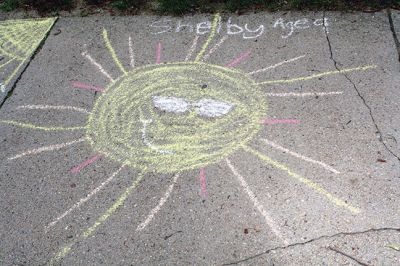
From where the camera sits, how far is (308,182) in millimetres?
2637

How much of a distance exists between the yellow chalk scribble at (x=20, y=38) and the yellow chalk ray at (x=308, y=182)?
2.36 m

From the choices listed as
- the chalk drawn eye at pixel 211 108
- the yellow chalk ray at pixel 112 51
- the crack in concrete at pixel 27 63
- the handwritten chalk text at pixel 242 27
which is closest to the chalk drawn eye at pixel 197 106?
the chalk drawn eye at pixel 211 108

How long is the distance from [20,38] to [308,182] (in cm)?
314

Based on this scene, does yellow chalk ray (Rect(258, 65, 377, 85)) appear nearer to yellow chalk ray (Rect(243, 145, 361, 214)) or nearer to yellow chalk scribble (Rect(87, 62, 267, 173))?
yellow chalk scribble (Rect(87, 62, 267, 173))

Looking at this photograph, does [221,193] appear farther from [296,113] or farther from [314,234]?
[296,113]

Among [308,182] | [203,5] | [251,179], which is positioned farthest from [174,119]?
[203,5]

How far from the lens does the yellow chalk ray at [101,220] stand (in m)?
2.46

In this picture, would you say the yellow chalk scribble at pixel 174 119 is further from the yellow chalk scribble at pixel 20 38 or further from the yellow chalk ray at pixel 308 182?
the yellow chalk scribble at pixel 20 38

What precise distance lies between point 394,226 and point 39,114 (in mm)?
2646

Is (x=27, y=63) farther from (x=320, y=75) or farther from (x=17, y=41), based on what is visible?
(x=320, y=75)

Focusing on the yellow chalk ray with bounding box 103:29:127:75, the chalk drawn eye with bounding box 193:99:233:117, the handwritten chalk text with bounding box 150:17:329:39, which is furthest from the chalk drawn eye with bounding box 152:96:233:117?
the handwritten chalk text with bounding box 150:17:329:39

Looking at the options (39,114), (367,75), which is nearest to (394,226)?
(367,75)

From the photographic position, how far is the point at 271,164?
2.77m

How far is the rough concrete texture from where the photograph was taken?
7.87 feet
